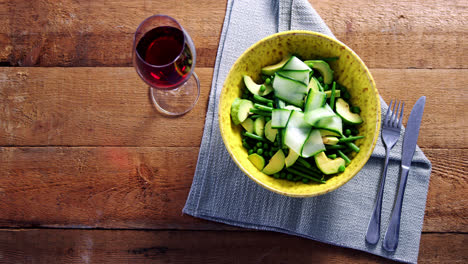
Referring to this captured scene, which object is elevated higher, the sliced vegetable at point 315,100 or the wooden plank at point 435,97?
the wooden plank at point 435,97

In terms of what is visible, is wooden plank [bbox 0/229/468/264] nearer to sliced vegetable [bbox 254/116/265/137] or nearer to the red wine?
sliced vegetable [bbox 254/116/265/137]

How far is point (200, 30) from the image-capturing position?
1731 millimetres

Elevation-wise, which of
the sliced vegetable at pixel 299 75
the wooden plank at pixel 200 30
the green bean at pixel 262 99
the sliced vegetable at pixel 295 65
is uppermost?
the wooden plank at pixel 200 30

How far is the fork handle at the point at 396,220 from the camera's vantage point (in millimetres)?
1539

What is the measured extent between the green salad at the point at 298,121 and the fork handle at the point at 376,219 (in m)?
0.30

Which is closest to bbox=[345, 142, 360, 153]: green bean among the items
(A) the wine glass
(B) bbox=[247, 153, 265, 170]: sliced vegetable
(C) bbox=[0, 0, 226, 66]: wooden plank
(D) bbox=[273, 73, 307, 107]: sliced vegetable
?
(D) bbox=[273, 73, 307, 107]: sliced vegetable

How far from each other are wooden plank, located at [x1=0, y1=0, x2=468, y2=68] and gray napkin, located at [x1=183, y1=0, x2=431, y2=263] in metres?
0.18

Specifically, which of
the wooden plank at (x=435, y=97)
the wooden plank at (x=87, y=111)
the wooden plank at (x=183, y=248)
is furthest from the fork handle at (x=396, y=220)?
the wooden plank at (x=87, y=111)

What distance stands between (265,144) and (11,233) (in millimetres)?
1381

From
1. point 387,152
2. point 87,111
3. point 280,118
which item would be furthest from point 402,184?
point 87,111

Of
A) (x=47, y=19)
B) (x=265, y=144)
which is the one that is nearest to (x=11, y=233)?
(x=47, y=19)

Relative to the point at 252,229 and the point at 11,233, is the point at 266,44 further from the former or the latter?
the point at 11,233

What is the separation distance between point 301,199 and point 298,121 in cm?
49

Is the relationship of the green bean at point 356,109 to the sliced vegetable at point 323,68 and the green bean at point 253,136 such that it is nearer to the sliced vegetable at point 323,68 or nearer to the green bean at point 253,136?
the sliced vegetable at point 323,68
